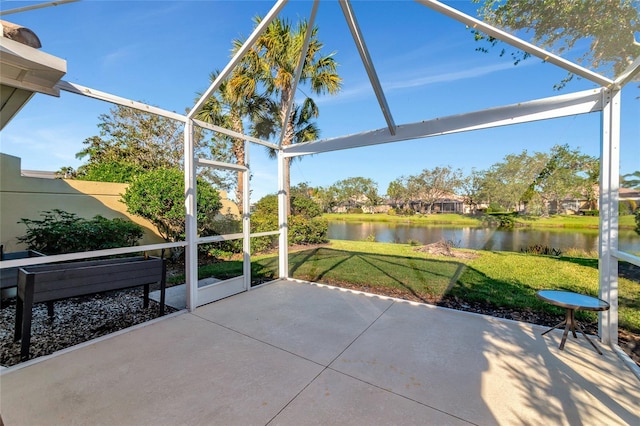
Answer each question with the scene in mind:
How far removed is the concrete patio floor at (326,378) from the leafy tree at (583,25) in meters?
2.75

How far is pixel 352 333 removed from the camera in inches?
108

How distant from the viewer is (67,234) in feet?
13.5

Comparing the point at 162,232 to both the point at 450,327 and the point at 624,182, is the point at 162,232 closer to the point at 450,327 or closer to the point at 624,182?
the point at 450,327

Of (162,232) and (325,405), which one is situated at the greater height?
(162,232)

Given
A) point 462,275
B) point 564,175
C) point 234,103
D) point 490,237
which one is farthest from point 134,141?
point 490,237

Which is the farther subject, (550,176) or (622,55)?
(550,176)

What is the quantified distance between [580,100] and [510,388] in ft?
9.57

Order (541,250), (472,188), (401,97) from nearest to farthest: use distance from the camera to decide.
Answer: (401,97), (541,250), (472,188)

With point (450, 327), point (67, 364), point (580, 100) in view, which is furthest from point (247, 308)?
point (580, 100)

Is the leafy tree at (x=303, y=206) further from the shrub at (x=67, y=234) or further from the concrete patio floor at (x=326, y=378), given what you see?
the concrete patio floor at (x=326, y=378)

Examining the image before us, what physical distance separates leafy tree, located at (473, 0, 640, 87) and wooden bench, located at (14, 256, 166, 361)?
16.0ft

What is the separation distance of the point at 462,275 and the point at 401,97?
387cm

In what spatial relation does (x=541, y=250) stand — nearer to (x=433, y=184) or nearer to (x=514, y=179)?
(x=514, y=179)

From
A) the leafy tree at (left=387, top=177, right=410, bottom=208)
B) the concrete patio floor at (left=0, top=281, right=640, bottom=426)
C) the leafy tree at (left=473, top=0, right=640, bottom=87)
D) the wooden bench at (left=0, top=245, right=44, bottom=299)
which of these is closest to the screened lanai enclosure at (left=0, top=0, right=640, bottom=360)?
the leafy tree at (left=473, top=0, right=640, bottom=87)
